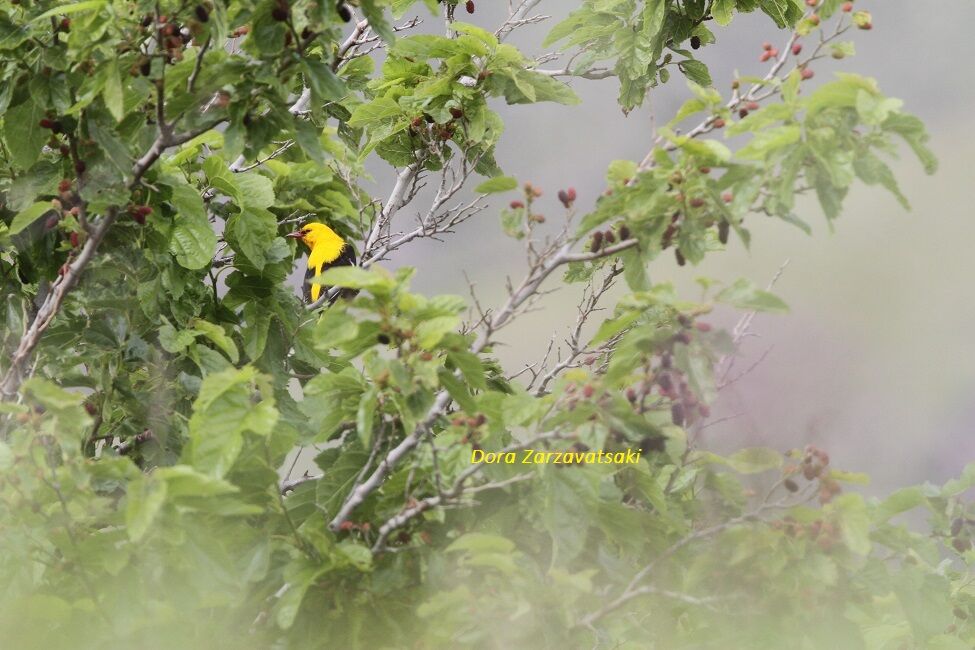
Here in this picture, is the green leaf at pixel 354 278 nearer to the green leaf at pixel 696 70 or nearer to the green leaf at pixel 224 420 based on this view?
the green leaf at pixel 224 420

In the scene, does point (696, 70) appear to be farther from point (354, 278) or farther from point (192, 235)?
point (354, 278)

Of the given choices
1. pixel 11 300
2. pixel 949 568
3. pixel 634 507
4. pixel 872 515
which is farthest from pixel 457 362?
pixel 949 568

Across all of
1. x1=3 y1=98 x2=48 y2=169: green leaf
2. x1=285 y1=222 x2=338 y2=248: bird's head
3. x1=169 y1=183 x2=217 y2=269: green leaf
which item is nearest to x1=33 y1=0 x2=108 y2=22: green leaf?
x1=3 y1=98 x2=48 y2=169: green leaf

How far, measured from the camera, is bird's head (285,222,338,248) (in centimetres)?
606

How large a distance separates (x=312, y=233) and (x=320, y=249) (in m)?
0.45

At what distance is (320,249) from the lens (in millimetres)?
6816

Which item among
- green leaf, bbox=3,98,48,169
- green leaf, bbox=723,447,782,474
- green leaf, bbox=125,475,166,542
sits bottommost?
green leaf, bbox=723,447,782,474

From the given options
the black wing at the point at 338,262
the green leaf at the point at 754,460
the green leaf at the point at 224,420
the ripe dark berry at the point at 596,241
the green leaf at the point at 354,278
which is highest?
the green leaf at the point at 354,278

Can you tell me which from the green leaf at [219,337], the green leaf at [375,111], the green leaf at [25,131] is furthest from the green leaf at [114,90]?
the green leaf at [375,111]

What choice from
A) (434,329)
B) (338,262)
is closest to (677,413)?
(434,329)

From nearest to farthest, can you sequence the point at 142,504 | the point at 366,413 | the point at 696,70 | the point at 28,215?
the point at 142,504 < the point at 366,413 < the point at 28,215 < the point at 696,70

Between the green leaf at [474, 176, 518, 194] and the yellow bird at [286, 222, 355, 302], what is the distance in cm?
248

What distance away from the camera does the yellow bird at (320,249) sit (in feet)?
20.7

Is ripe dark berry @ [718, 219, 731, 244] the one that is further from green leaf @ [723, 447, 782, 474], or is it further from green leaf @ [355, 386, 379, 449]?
green leaf @ [355, 386, 379, 449]
